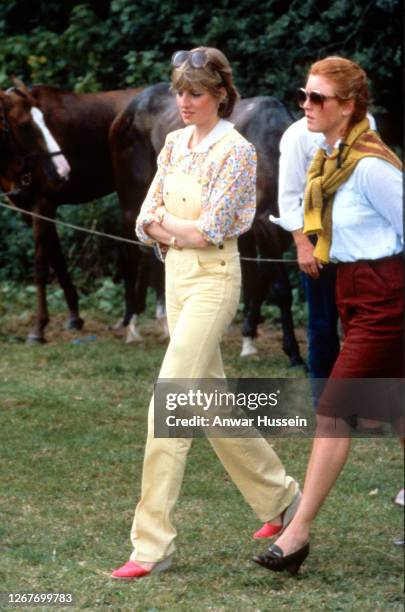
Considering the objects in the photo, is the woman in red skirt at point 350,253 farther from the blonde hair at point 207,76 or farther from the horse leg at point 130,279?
the horse leg at point 130,279

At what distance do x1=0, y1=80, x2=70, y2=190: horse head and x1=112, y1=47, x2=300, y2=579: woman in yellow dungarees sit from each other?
4.86 meters

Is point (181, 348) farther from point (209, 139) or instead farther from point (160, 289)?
point (160, 289)

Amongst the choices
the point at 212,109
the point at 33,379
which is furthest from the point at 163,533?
the point at 33,379

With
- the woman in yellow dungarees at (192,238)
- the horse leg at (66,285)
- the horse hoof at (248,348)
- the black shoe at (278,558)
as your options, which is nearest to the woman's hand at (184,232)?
the woman in yellow dungarees at (192,238)

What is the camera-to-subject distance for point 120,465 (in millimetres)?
6652

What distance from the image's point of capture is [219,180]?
4914mm

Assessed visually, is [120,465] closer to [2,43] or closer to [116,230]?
[116,230]

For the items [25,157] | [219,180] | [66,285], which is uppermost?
[219,180]

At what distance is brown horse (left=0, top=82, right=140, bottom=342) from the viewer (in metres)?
9.89

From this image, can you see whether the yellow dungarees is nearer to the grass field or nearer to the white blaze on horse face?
the grass field

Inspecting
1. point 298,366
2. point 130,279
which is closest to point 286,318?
point 298,366

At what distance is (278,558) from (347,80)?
68.2 inches

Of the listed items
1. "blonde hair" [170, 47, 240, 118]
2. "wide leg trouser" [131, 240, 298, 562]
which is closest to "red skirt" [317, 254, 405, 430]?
"wide leg trouser" [131, 240, 298, 562]

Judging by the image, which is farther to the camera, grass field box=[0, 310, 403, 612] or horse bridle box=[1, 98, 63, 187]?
horse bridle box=[1, 98, 63, 187]
